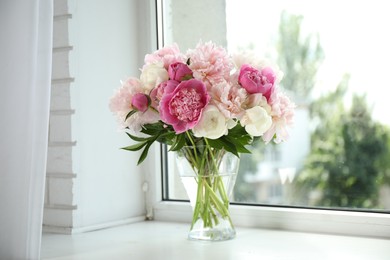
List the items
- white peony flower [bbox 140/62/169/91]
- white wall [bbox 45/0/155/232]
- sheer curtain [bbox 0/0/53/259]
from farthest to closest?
white wall [bbox 45/0/155/232], white peony flower [bbox 140/62/169/91], sheer curtain [bbox 0/0/53/259]

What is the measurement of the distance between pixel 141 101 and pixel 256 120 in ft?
0.89

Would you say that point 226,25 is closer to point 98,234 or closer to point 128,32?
point 128,32

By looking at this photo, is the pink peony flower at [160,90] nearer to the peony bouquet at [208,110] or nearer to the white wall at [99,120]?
the peony bouquet at [208,110]

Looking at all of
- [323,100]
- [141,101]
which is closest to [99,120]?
[141,101]

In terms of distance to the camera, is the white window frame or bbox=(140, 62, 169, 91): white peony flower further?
the white window frame

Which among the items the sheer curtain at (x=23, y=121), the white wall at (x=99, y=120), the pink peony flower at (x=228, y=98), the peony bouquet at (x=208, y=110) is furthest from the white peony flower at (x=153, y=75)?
the white wall at (x=99, y=120)

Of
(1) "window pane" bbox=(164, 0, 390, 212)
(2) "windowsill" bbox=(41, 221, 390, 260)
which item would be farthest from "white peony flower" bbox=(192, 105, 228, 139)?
(1) "window pane" bbox=(164, 0, 390, 212)

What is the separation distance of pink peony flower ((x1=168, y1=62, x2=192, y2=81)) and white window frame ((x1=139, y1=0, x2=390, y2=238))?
1.72ft

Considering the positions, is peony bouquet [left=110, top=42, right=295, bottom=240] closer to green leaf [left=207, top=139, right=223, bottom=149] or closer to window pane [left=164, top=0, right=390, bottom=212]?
green leaf [left=207, top=139, right=223, bottom=149]

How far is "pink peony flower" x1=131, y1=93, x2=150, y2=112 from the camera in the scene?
1354 millimetres

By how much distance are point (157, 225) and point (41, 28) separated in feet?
2.53

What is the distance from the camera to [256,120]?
1.29m

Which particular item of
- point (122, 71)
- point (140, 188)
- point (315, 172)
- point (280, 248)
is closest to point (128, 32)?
point (122, 71)

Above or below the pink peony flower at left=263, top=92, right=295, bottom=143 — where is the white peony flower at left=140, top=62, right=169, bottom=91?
above
